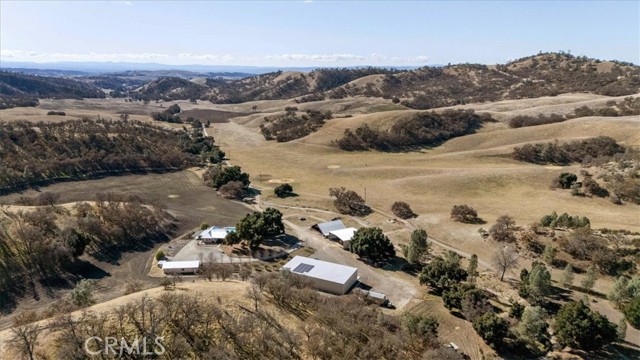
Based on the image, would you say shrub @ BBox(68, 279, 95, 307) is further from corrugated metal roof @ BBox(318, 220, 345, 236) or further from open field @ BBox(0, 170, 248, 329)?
corrugated metal roof @ BBox(318, 220, 345, 236)

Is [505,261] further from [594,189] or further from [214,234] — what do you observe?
[214,234]

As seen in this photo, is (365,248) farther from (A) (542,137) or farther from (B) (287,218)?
(A) (542,137)

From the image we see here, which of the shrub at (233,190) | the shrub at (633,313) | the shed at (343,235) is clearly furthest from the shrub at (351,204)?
the shrub at (633,313)

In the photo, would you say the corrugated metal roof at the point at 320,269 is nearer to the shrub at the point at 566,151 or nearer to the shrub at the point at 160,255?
the shrub at the point at 160,255

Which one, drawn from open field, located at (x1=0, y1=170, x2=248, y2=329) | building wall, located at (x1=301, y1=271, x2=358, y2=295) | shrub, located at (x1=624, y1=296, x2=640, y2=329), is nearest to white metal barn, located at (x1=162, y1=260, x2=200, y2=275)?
open field, located at (x1=0, y1=170, x2=248, y2=329)

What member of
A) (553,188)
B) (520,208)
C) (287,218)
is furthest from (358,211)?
(553,188)

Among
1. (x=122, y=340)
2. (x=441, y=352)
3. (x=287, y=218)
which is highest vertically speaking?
(x=122, y=340)

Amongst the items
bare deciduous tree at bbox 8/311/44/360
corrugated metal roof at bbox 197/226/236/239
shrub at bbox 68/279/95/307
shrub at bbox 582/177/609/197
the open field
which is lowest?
the open field
